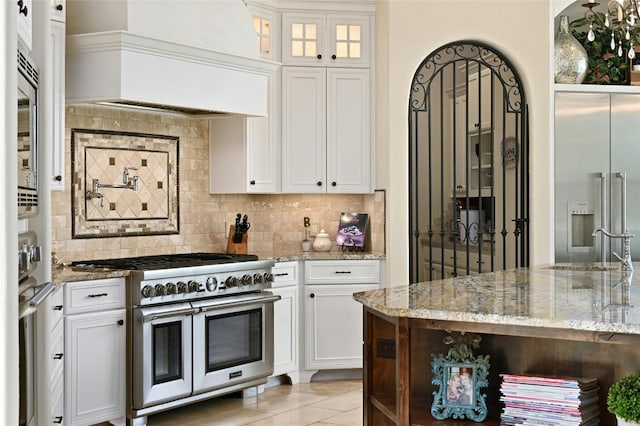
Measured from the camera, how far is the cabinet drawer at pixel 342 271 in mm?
5660

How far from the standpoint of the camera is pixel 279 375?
5641 millimetres

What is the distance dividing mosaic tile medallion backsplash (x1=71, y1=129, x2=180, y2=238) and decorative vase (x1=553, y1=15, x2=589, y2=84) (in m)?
2.91

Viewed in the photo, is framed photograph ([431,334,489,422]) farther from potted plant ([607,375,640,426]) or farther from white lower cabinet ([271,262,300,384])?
white lower cabinet ([271,262,300,384])

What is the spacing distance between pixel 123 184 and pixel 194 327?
111 cm

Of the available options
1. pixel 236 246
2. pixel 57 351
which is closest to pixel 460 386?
pixel 57 351

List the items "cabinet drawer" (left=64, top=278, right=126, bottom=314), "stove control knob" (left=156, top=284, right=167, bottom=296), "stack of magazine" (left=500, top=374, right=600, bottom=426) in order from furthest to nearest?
"stove control knob" (left=156, top=284, right=167, bottom=296) → "cabinet drawer" (left=64, top=278, right=126, bottom=314) → "stack of magazine" (left=500, top=374, right=600, bottom=426)

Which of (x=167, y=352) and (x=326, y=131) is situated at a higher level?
(x=326, y=131)

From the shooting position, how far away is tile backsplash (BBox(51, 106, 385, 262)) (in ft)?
16.3

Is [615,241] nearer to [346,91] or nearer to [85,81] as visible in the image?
[346,91]

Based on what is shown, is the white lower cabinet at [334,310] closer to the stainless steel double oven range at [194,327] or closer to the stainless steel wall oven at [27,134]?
the stainless steel double oven range at [194,327]

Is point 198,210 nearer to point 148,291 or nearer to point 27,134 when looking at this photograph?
point 148,291

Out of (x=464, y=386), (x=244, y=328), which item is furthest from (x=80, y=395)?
(x=464, y=386)

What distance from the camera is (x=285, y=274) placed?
18.1 ft

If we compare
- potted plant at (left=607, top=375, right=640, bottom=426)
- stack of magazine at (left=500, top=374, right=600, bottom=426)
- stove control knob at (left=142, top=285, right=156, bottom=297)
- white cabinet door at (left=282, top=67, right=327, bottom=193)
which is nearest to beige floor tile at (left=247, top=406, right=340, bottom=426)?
stove control knob at (left=142, top=285, right=156, bottom=297)
